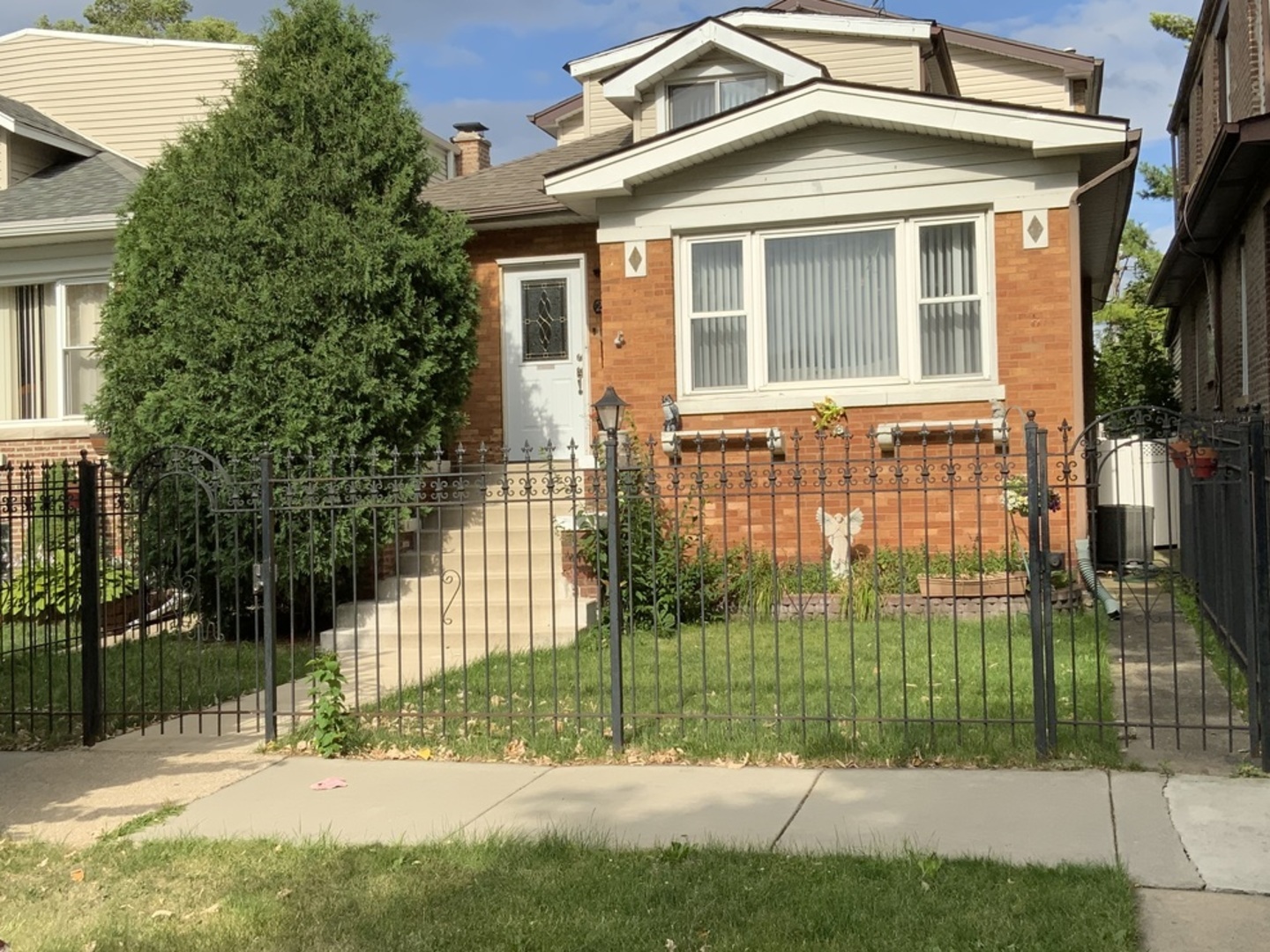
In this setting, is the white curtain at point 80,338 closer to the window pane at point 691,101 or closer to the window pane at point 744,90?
the window pane at point 691,101

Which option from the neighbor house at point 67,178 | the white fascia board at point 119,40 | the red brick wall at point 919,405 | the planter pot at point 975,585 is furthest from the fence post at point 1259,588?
the white fascia board at point 119,40

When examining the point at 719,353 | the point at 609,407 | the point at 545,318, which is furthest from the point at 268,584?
the point at 545,318

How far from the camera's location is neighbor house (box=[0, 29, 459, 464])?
48.0 ft

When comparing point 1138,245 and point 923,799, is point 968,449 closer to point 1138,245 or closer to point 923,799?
point 923,799

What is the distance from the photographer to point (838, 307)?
12.5 m

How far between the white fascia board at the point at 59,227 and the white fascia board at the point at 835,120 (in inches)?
211

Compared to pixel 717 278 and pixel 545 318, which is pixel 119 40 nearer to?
pixel 545 318

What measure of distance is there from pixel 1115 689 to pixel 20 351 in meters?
12.9

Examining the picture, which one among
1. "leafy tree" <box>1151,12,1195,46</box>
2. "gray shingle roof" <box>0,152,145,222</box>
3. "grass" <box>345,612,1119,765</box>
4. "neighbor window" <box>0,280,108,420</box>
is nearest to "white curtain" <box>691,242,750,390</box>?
"grass" <box>345,612,1119,765</box>

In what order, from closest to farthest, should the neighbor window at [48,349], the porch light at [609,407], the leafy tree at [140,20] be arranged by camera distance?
the porch light at [609,407] < the neighbor window at [48,349] < the leafy tree at [140,20]

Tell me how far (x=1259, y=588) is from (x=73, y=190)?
14.6 metres

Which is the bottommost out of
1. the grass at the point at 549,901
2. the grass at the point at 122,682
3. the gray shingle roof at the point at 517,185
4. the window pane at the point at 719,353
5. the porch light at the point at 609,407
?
the grass at the point at 549,901

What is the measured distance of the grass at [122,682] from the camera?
8.00 meters

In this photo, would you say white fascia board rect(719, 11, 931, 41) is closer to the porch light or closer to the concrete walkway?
the porch light
